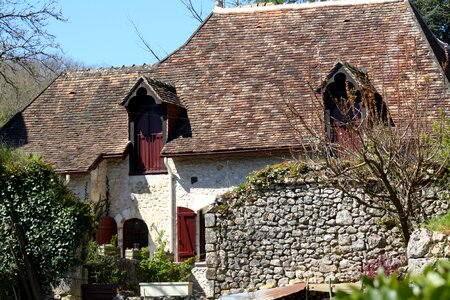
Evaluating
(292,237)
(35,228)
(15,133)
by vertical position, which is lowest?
(292,237)

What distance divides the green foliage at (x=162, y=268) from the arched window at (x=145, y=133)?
8.36 ft

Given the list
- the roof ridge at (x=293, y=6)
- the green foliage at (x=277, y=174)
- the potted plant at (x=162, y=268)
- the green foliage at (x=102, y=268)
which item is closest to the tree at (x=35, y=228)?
the green foliage at (x=102, y=268)

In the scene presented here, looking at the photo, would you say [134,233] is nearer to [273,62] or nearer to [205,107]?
[205,107]

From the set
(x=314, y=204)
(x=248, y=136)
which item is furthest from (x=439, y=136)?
(x=248, y=136)

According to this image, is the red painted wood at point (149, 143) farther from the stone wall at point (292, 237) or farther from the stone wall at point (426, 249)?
the stone wall at point (426, 249)

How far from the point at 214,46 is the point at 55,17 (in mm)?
4234

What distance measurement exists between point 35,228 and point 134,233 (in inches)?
221

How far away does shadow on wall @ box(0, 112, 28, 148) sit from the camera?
22.8 meters

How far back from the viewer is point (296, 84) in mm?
21531

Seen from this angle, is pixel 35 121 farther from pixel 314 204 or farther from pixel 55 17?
pixel 314 204

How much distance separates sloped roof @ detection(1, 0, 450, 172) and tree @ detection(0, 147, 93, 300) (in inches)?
175

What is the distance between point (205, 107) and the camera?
862 inches

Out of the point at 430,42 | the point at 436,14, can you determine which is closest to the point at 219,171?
the point at 430,42

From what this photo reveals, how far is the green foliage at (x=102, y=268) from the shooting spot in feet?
56.2
